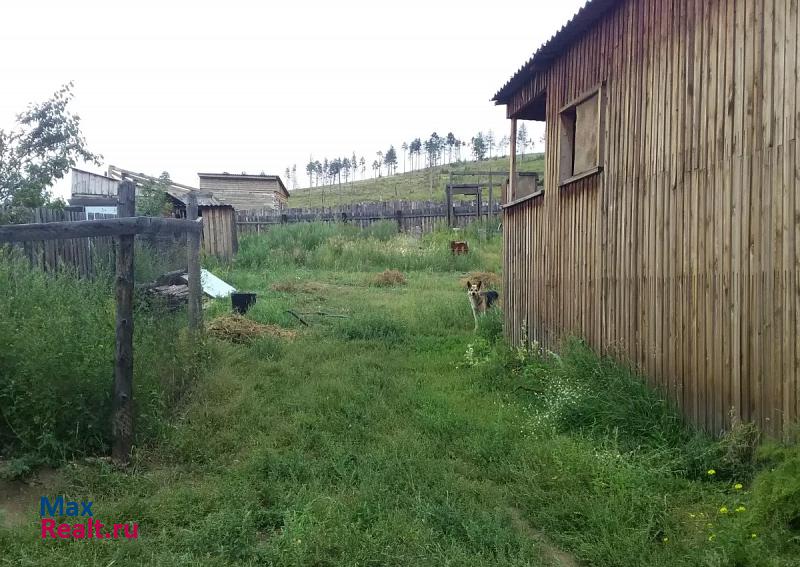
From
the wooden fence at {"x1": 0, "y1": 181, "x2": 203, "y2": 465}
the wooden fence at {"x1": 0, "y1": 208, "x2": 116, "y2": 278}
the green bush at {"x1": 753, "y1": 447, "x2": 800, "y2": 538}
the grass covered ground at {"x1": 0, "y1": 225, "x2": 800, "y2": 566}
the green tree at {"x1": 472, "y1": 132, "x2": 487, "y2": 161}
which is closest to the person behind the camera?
the green bush at {"x1": 753, "y1": 447, "x2": 800, "y2": 538}

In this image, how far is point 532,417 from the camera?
5.00 metres

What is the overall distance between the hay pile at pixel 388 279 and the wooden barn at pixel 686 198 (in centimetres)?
741

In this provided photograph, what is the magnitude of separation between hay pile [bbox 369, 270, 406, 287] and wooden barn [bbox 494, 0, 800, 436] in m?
A: 7.41

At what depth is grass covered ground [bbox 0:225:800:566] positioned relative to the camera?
9.68ft

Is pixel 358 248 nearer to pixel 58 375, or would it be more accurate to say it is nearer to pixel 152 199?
pixel 152 199

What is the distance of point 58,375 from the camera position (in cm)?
397

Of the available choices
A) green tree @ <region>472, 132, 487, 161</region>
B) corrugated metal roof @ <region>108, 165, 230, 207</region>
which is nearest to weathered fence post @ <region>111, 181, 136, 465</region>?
corrugated metal roof @ <region>108, 165, 230, 207</region>

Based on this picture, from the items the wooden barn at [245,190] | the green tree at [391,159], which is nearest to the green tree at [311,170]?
the green tree at [391,159]

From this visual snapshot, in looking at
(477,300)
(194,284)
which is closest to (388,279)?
(477,300)

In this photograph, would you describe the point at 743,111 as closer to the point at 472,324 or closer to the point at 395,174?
the point at 472,324

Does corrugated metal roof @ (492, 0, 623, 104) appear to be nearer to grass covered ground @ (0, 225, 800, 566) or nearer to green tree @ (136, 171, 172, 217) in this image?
grass covered ground @ (0, 225, 800, 566)

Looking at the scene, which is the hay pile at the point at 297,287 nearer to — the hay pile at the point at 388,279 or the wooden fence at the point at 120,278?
the hay pile at the point at 388,279

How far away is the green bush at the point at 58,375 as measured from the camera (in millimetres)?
3855

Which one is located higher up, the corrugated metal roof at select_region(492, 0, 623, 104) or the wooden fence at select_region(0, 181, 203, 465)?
the corrugated metal roof at select_region(492, 0, 623, 104)
